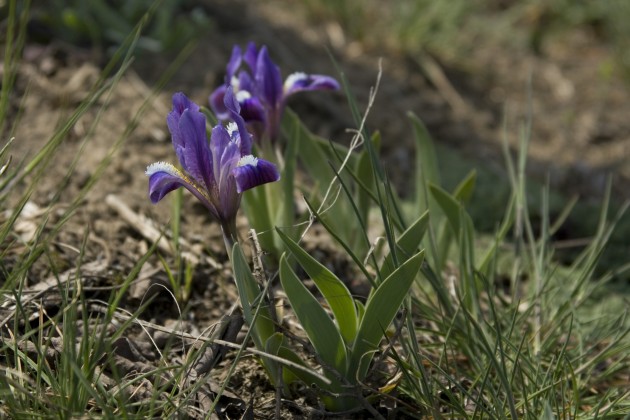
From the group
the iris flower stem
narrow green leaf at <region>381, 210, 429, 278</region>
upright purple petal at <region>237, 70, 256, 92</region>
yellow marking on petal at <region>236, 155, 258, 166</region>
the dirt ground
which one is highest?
upright purple petal at <region>237, 70, 256, 92</region>

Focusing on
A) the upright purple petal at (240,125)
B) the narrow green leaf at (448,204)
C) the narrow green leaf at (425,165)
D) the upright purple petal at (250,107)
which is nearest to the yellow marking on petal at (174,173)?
the upright purple petal at (240,125)

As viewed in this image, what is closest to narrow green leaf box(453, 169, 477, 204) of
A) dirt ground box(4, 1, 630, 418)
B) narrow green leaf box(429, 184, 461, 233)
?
narrow green leaf box(429, 184, 461, 233)

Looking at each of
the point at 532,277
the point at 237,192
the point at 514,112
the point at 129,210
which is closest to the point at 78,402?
the point at 237,192

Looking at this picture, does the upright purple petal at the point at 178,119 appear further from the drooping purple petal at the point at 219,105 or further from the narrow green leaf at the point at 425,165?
the narrow green leaf at the point at 425,165

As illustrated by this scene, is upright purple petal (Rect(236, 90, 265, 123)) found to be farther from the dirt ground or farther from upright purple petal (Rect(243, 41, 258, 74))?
the dirt ground

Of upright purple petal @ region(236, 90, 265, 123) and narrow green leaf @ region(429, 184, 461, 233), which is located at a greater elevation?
upright purple petal @ region(236, 90, 265, 123)

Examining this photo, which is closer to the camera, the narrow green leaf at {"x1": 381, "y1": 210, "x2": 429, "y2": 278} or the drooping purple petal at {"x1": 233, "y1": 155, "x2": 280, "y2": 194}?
the drooping purple petal at {"x1": 233, "y1": 155, "x2": 280, "y2": 194}
